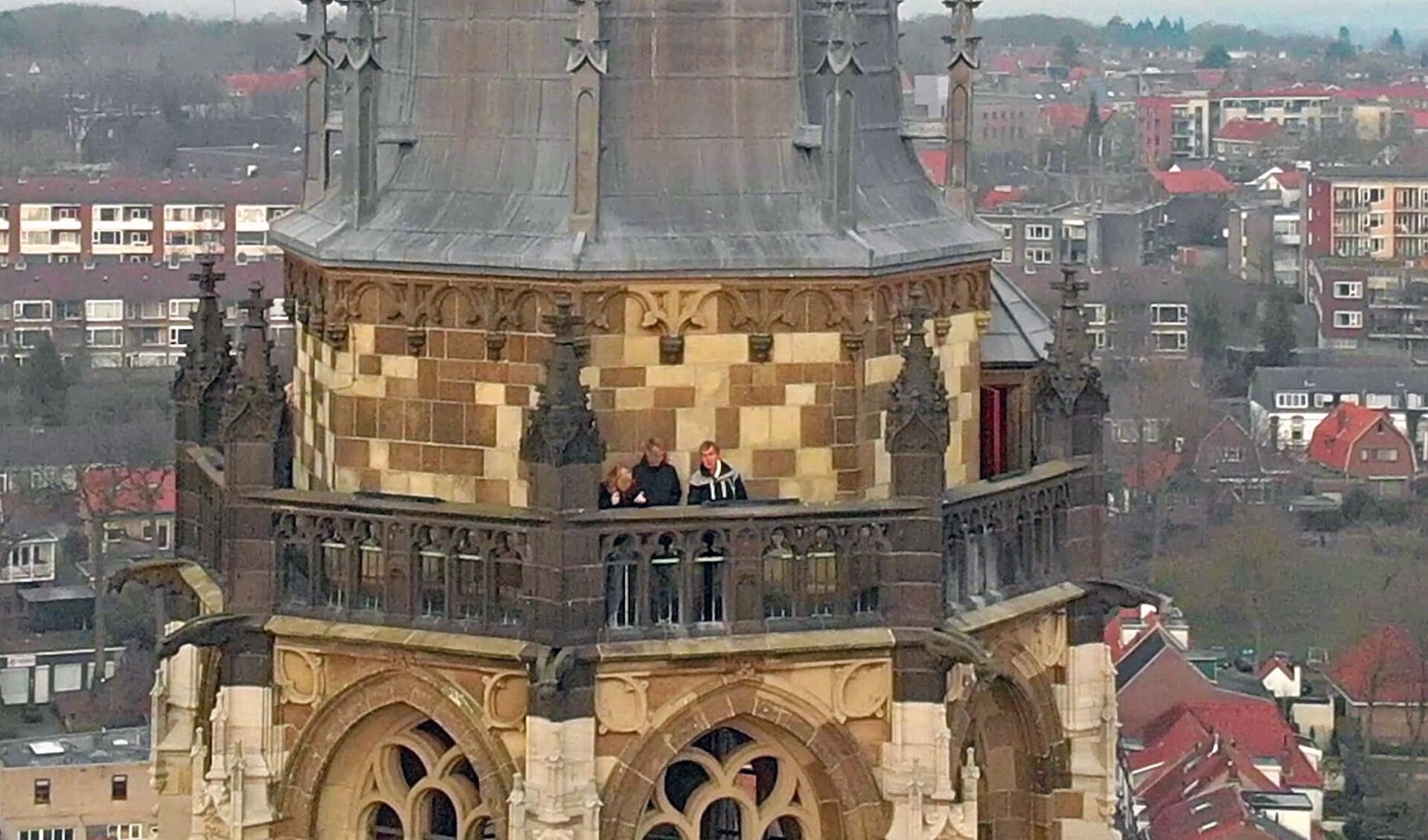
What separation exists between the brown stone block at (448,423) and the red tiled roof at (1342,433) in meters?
155

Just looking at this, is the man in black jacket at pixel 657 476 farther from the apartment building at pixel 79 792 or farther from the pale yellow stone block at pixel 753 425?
the apartment building at pixel 79 792

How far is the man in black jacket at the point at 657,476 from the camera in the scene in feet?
57.8

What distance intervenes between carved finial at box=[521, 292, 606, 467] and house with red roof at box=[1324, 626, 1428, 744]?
353 ft

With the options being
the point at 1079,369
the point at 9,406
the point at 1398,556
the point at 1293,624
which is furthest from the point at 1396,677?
the point at 1079,369

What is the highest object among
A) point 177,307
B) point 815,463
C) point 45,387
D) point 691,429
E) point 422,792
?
point 177,307

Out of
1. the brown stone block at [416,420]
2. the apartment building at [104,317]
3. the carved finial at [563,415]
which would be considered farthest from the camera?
the apartment building at [104,317]

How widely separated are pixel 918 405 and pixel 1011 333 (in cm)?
213

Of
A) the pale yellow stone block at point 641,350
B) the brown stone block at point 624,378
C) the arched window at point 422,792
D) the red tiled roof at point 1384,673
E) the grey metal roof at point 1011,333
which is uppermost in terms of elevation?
the grey metal roof at point 1011,333

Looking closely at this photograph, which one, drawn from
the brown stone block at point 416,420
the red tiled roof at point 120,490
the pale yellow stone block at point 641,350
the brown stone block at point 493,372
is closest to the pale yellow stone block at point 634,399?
the pale yellow stone block at point 641,350

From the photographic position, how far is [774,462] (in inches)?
706

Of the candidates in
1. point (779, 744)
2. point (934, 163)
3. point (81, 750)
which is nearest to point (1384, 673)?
point (81, 750)

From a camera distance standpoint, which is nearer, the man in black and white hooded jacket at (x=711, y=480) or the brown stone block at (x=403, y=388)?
the man in black and white hooded jacket at (x=711, y=480)

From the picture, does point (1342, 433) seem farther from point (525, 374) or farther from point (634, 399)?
point (525, 374)

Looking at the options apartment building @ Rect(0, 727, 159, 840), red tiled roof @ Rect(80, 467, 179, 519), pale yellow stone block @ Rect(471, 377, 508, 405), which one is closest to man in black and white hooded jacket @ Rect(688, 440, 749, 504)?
pale yellow stone block @ Rect(471, 377, 508, 405)
